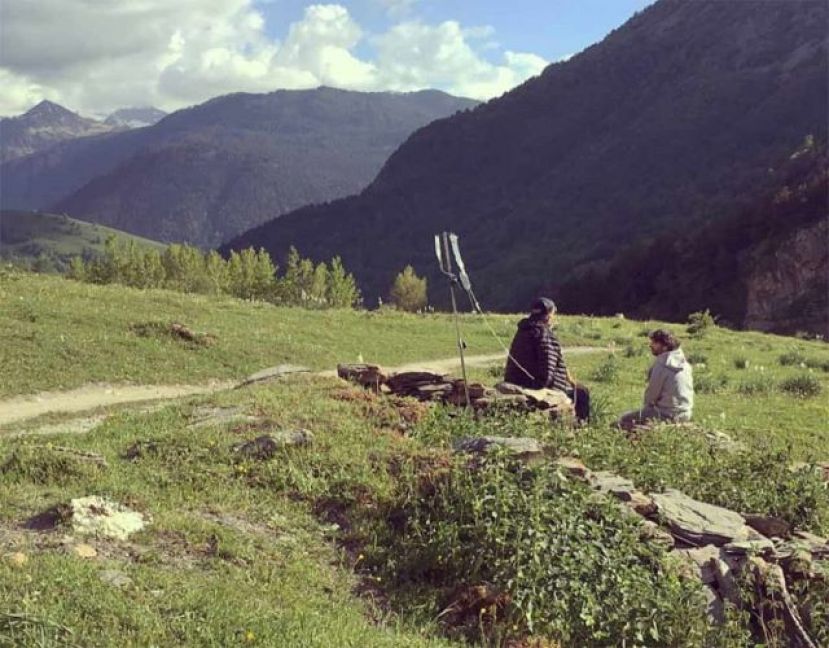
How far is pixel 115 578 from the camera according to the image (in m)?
5.84

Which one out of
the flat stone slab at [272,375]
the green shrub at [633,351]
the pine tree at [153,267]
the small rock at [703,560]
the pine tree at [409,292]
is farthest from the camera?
the pine tree at [409,292]

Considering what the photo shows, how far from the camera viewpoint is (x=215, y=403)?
1159 cm

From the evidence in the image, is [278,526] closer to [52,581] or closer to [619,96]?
[52,581]

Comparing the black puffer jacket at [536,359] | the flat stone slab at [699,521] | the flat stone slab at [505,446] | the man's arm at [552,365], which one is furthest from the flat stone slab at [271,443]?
the man's arm at [552,365]

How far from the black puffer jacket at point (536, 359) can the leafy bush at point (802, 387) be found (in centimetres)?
840

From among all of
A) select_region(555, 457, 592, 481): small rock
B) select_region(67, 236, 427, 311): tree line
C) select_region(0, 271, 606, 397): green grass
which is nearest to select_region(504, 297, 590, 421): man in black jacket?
select_region(555, 457, 592, 481): small rock

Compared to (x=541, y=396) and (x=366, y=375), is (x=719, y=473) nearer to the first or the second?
(x=541, y=396)

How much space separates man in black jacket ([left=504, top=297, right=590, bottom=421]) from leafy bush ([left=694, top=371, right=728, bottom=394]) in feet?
24.6

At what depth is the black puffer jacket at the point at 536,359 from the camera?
1208 centimetres

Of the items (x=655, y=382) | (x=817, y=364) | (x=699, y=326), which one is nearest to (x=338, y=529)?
(x=655, y=382)

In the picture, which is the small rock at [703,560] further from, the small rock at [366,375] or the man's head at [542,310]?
the small rock at [366,375]

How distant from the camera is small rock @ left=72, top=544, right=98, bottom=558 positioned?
6215 millimetres

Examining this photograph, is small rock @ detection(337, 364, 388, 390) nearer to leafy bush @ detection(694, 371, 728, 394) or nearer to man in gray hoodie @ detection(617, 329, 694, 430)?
man in gray hoodie @ detection(617, 329, 694, 430)

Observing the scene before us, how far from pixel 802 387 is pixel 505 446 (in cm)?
1277
